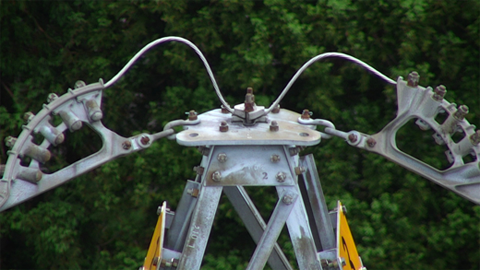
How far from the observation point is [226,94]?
6895 mm

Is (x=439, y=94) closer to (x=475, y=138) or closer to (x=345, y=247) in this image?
(x=475, y=138)

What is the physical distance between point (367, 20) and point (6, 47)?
382cm

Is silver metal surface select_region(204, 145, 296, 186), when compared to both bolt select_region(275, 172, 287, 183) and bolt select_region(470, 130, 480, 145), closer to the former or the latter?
bolt select_region(275, 172, 287, 183)

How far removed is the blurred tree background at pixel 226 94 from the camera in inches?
246

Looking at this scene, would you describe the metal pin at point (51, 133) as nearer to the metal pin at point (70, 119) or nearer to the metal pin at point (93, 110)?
the metal pin at point (70, 119)

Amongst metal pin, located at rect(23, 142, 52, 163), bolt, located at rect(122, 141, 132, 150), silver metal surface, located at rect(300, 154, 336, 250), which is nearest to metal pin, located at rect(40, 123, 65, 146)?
metal pin, located at rect(23, 142, 52, 163)

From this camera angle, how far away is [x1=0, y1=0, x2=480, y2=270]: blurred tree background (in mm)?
6242

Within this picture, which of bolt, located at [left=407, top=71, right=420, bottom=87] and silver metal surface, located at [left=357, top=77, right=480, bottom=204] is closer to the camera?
silver metal surface, located at [left=357, top=77, right=480, bottom=204]

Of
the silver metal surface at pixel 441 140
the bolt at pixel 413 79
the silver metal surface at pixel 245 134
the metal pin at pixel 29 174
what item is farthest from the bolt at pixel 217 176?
the bolt at pixel 413 79

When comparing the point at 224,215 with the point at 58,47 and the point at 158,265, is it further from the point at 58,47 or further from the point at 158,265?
the point at 158,265

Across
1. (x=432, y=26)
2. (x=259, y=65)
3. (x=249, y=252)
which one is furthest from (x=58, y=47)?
(x=432, y=26)

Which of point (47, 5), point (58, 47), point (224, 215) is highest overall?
point (47, 5)

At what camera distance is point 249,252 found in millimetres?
6777

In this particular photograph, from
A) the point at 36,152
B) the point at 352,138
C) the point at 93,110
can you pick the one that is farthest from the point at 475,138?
the point at 36,152
